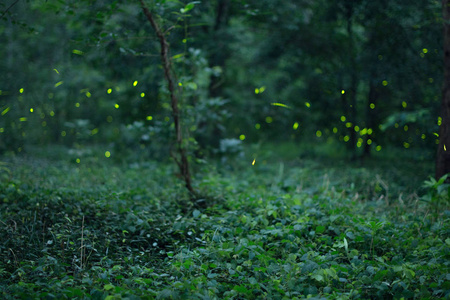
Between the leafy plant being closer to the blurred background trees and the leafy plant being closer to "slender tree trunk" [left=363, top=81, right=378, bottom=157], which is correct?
the blurred background trees

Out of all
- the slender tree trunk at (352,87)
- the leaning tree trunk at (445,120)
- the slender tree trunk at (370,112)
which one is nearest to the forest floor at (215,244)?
the leaning tree trunk at (445,120)

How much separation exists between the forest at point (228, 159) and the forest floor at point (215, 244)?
0.02 meters

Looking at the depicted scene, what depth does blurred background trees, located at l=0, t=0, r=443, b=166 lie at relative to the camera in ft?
23.0

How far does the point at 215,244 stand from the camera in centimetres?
372

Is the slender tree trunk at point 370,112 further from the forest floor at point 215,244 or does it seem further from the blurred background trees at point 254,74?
the forest floor at point 215,244

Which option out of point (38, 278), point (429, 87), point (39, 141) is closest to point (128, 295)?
point (38, 278)

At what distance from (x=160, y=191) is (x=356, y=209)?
9.04ft

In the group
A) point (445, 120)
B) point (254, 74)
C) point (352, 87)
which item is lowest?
point (254, 74)

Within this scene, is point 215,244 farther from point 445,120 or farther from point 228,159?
point 228,159

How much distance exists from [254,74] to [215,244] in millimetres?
8447

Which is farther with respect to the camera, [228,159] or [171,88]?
[228,159]

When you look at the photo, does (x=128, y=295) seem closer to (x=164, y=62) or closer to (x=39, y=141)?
(x=164, y=62)

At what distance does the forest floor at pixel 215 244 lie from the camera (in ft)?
Result: 9.81

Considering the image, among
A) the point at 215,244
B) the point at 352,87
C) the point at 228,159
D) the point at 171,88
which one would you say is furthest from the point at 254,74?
the point at 215,244
